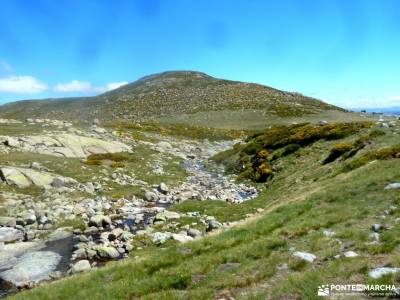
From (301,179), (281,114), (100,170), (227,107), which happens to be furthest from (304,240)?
(227,107)

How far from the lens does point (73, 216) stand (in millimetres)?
26250

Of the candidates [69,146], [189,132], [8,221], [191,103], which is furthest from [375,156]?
[191,103]

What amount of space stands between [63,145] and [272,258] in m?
37.4

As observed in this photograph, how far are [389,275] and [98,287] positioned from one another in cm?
923

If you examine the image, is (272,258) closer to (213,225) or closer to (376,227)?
(376,227)

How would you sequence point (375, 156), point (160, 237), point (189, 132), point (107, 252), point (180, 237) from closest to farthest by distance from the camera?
point (107, 252)
point (180, 237)
point (160, 237)
point (375, 156)
point (189, 132)

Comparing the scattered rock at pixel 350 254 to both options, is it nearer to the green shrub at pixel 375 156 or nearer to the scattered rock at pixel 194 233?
the scattered rock at pixel 194 233

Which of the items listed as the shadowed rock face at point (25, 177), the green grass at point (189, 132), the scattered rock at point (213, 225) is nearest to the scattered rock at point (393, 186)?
the scattered rock at point (213, 225)

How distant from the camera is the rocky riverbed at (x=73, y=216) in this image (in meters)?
19.7

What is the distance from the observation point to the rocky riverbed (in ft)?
64.7

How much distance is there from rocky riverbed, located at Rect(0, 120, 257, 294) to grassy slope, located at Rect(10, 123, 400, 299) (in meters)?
2.76

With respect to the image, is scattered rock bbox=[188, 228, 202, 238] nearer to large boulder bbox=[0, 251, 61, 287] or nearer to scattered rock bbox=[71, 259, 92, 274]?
scattered rock bbox=[71, 259, 92, 274]

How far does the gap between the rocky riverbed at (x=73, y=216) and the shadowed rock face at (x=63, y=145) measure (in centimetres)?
13

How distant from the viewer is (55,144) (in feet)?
149
